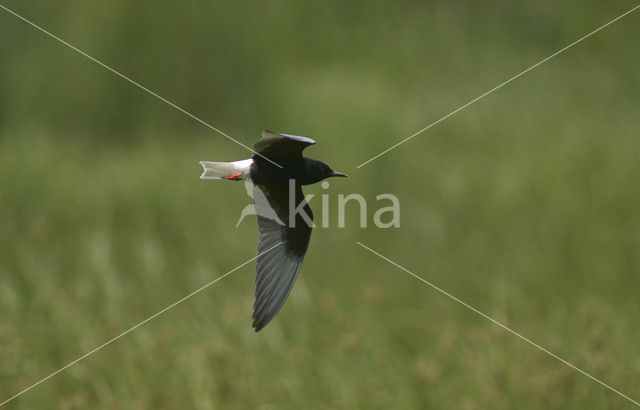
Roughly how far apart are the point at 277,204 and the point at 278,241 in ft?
0.41

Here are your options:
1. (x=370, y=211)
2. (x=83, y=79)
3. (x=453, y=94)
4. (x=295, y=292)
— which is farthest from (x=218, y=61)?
(x=295, y=292)

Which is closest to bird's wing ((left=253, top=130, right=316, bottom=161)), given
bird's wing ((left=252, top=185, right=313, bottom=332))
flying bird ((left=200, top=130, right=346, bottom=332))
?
flying bird ((left=200, top=130, right=346, bottom=332))

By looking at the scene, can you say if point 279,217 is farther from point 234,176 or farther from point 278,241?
point 234,176

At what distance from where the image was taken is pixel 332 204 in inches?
298

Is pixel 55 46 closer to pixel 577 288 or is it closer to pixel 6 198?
pixel 6 198

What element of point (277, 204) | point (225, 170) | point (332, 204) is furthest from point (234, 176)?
point (332, 204)

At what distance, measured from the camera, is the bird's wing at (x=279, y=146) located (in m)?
2.50

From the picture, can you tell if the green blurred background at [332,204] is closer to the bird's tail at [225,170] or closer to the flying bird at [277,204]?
the flying bird at [277,204]

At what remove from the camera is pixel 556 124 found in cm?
981

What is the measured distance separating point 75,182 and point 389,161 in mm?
2468

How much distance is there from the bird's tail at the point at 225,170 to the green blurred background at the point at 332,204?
2698 millimetres

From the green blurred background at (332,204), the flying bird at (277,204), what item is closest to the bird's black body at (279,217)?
the flying bird at (277,204)

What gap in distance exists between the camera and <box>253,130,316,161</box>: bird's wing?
2.50m

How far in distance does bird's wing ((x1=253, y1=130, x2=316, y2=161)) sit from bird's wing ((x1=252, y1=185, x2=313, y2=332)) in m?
0.55
